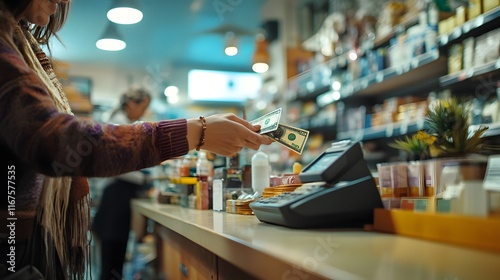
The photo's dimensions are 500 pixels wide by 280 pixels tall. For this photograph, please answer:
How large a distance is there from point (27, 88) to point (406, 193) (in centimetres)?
111

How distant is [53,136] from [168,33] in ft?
21.0

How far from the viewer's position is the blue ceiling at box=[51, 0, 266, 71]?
5902 millimetres

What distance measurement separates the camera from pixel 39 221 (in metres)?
1.11

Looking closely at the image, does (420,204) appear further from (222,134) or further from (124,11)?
(124,11)

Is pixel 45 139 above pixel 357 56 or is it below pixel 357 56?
below

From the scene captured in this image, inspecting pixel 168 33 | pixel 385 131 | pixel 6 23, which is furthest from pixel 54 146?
pixel 168 33

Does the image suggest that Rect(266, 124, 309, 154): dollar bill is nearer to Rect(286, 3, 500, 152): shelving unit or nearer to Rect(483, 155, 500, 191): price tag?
Rect(483, 155, 500, 191): price tag

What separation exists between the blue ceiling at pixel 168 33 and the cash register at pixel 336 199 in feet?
13.4

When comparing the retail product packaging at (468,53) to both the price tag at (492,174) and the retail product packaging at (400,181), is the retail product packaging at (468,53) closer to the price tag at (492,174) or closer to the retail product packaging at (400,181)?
the retail product packaging at (400,181)

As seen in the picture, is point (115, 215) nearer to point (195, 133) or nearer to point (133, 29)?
point (195, 133)

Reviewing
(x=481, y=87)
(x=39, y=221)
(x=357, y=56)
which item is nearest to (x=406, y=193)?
(x=39, y=221)

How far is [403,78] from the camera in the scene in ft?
13.4

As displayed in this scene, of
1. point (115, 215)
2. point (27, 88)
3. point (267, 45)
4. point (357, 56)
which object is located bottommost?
point (115, 215)

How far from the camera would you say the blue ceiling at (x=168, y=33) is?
5.90 m
